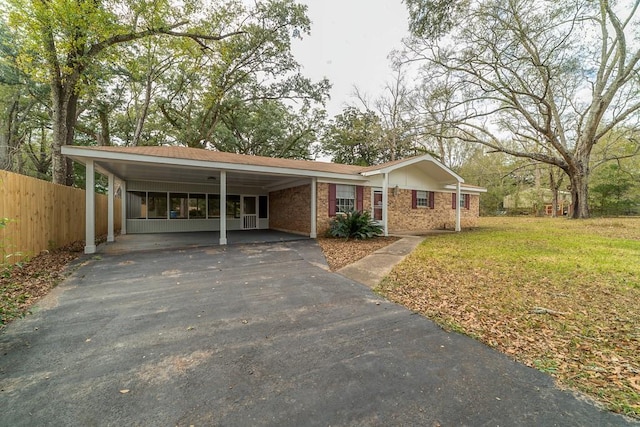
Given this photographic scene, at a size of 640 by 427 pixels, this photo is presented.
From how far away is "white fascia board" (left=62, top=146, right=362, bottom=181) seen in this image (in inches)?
269

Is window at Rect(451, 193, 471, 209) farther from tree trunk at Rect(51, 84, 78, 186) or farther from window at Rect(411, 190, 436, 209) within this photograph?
tree trunk at Rect(51, 84, 78, 186)

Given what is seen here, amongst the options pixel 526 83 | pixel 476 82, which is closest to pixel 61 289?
pixel 476 82

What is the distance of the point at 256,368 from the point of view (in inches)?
91.5

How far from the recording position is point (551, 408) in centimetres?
189

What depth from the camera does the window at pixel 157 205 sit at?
1258cm

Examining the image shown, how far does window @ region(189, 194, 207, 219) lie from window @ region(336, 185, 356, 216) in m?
7.23

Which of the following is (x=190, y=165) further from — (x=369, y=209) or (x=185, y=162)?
(x=369, y=209)

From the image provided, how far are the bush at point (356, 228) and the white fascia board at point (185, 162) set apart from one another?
184 cm

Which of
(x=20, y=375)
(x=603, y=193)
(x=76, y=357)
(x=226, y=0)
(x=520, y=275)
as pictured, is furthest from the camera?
(x=603, y=193)

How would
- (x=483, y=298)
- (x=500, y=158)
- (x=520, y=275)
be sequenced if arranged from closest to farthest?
(x=483, y=298) < (x=520, y=275) < (x=500, y=158)

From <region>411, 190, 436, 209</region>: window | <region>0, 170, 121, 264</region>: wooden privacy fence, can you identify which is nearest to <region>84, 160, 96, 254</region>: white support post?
<region>0, 170, 121, 264</region>: wooden privacy fence

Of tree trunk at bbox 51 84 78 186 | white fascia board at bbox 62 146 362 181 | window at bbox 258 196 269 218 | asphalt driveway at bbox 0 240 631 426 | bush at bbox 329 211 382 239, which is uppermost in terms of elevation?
tree trunk at bbox 51 84 78 186

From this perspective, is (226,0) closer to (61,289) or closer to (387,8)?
(387,8)

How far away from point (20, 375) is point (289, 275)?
146 inches
